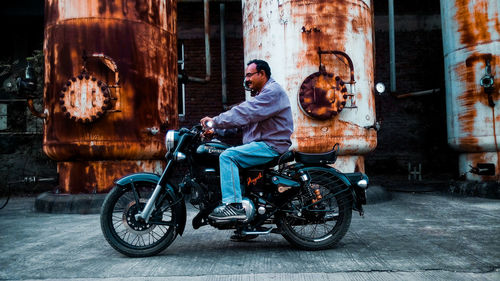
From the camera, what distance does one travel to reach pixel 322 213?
12.0 feet

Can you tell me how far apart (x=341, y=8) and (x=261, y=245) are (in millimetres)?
4435

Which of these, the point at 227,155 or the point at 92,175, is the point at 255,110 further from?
the point at 92,175

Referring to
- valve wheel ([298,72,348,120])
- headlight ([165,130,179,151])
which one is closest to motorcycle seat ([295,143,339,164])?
headlight ([165,130,179,151])

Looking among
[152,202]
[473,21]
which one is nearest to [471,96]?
[473,21]

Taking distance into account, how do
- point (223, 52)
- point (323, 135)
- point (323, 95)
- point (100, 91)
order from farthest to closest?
1. point (223, 52)
2. point (323, 135)
3. point (323, 95)
4. point (100, 91)

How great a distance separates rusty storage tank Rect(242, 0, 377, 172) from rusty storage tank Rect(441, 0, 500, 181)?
2106 mm

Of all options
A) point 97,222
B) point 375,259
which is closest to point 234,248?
point 375,259

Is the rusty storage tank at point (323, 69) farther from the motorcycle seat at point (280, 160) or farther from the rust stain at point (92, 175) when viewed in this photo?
the rust stain at point (92, 175)

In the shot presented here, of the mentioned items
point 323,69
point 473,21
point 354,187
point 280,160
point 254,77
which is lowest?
point 354,187

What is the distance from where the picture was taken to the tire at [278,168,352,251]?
365 centimetres

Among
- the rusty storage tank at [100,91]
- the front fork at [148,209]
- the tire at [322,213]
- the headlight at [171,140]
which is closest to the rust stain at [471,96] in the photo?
the tire at [322,213]

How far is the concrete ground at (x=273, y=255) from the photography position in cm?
293

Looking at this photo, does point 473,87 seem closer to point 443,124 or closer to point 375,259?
point 443,124

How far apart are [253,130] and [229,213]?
83cm
